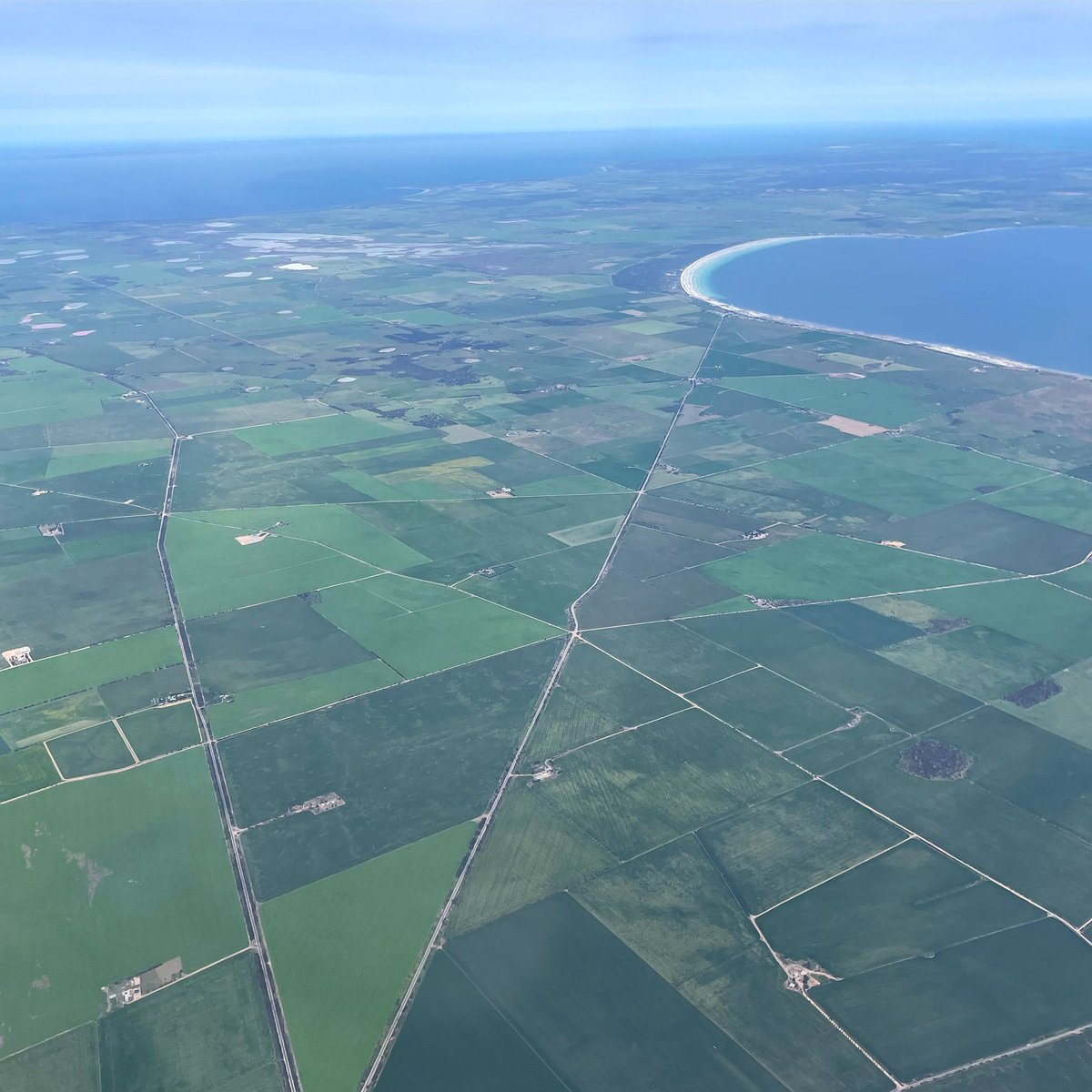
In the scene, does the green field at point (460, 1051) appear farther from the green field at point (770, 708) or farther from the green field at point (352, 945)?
the green field at point (770, 708)

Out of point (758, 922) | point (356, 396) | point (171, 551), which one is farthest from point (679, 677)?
point (356, 396)

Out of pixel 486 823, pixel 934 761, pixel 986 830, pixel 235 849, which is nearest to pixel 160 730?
pixel 235 849

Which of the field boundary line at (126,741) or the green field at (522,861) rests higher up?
the green field at (522,861)

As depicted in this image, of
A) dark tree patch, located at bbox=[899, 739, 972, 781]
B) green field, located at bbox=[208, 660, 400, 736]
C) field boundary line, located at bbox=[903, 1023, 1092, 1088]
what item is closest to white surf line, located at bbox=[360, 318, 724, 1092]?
green field, located at bbox=[208, 660, 400, 736]

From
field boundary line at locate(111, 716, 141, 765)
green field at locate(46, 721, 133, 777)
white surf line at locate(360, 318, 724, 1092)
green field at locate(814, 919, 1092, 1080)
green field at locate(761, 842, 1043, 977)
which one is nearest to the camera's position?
green field at locate(814, 919, 1092, 1080)

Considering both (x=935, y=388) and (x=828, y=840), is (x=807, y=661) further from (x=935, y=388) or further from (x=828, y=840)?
(x=935, y=388)

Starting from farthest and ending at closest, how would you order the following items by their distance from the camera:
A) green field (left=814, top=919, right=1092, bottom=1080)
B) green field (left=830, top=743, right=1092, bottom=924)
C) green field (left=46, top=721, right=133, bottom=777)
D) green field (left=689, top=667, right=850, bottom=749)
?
green field (left=689, top=667, right=850, bottom=749), green field (left=46, top=721, right=133, bottom=777), green field (left=830, top=743, right=1092, bottom=924), green field (left=814, top=919, right=1092, bottom=1080)

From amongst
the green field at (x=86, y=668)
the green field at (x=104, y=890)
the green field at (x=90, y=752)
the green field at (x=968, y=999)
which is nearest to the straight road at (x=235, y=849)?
the green field at (x=104, y=890)

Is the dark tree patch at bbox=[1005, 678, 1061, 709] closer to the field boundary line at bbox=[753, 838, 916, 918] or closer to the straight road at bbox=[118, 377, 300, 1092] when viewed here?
the field boundary line at bbox=[753, 838, 916, 918]
